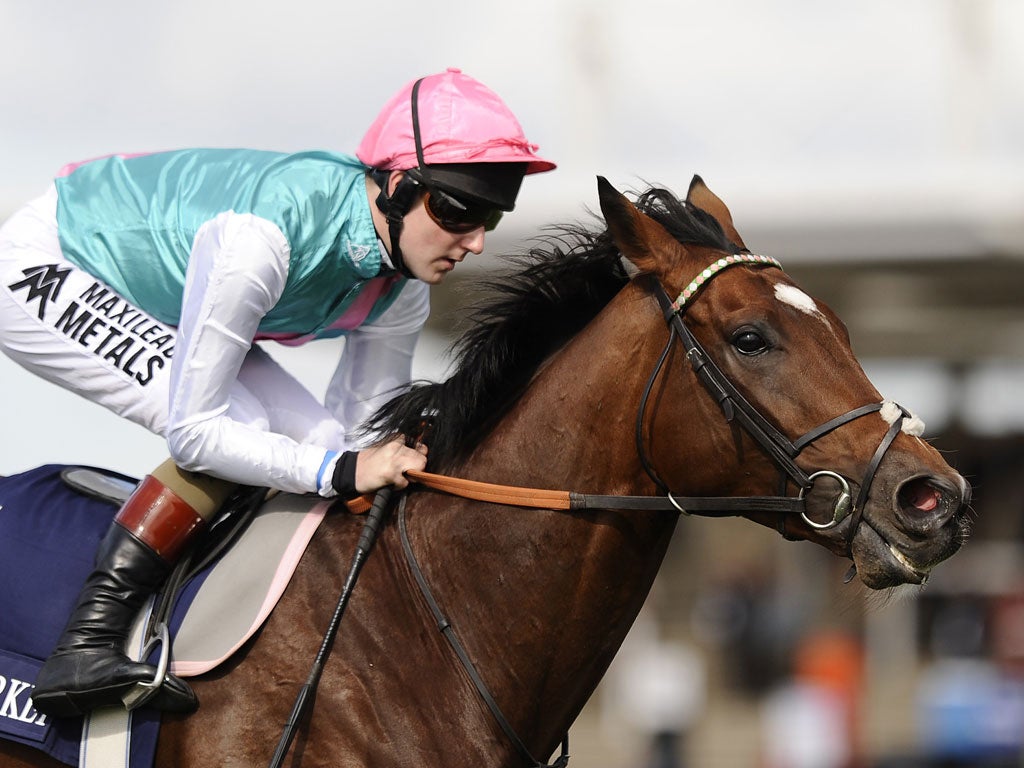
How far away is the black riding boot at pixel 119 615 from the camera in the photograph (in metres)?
2.77

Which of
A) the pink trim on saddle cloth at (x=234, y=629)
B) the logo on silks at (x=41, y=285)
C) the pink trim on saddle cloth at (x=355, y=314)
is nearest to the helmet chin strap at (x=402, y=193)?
the pink trim on saddle cloth at (x=355, y=314)

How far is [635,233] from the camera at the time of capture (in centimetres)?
297

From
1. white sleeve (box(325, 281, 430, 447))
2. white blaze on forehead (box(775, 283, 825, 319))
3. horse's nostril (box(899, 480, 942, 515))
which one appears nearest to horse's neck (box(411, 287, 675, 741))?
white blaze on forehead (box(775, 283, 825, 319))

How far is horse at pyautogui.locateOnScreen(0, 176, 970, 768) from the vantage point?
274 centimetres

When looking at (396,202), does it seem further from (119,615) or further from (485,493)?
(119,615)

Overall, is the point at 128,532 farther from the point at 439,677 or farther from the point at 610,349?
the point at 610,349

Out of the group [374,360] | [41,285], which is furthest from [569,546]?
[41,285]

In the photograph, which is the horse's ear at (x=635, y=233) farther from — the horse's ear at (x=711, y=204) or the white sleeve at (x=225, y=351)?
the white sleeve at (x=225, y=351)

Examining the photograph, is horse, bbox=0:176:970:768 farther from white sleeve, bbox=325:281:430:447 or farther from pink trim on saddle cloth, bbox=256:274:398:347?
white sleeve, bbox=325:281:430:447

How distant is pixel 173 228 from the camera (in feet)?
10.5

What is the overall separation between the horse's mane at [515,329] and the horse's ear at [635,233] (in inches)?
4.4

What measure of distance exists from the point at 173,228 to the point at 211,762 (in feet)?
4.13

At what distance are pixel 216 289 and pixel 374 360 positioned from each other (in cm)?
91

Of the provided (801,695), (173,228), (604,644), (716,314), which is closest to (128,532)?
(173,228)
